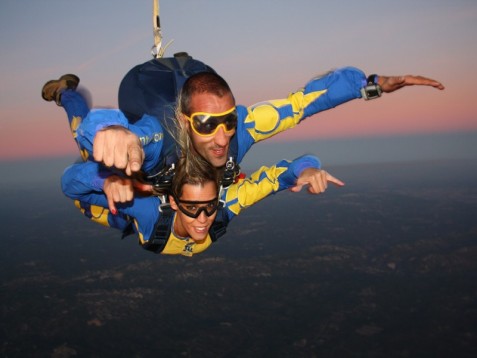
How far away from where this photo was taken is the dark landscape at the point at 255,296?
8862cm

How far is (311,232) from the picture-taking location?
6068 inches

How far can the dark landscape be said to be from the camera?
88.6 m

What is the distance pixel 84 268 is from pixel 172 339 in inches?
2015

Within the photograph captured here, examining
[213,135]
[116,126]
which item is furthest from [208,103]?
[116,126]

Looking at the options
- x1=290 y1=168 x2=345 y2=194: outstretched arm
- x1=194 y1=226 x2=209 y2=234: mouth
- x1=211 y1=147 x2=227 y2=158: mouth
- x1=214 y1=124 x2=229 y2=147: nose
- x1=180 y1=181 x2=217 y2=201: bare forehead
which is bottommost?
x1=194 y1=226 x2=209 y2=234: mouth

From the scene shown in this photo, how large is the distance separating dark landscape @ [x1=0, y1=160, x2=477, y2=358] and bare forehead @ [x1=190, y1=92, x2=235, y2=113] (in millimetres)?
94496

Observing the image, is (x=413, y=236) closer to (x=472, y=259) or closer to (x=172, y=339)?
(x=472, y=259)

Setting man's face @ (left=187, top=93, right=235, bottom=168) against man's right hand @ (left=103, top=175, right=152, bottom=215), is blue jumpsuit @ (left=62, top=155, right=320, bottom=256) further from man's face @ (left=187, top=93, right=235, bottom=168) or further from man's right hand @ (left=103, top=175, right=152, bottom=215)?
man's face @ (left=187, top=93, right=235, bottom=168)

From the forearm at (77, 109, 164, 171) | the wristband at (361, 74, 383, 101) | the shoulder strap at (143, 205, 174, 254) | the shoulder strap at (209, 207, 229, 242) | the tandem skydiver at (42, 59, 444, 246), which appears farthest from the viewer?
the shoulder strap at (209, 207, 229, 242)

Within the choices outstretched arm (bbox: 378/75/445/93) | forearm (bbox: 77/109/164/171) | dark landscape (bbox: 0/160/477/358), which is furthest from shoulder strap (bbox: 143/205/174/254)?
dark landscape (bbox: 0/160/477/358)

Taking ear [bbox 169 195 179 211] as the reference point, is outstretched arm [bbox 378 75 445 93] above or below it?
above

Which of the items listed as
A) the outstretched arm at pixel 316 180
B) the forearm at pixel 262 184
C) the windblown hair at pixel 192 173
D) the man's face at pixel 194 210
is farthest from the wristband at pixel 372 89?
the man's face at pixel 194 210

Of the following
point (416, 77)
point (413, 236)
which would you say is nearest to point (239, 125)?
point (416, 77)

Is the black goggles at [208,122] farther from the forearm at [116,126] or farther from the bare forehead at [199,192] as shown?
the bare forehead at [199,192]
